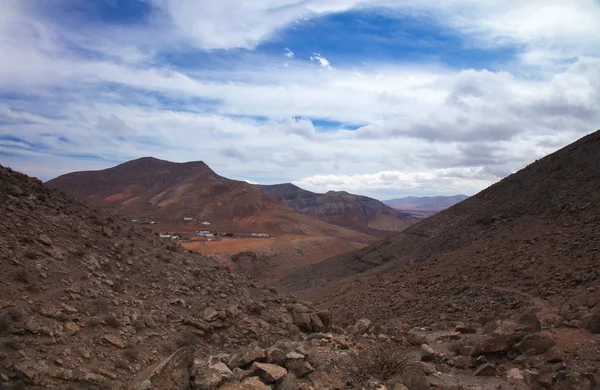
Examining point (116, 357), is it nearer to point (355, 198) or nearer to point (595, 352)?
point (595, 352)

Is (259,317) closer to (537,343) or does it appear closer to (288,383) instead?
(288,383)

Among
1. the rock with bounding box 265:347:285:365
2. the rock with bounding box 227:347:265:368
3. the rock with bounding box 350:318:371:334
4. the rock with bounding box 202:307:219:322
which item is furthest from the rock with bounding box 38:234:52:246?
the rock with bounding box 350:318:371:334

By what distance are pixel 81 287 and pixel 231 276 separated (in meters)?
5.47

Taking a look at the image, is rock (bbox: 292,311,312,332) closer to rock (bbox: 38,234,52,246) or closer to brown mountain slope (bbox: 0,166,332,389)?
brown mountain slope (bbox: 0,166,332,389)

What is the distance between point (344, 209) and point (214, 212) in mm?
47513

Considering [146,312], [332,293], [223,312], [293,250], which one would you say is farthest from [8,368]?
[293,250]

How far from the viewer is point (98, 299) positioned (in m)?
8.01

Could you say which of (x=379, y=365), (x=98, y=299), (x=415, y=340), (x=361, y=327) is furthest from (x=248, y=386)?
(x=361, y=327)

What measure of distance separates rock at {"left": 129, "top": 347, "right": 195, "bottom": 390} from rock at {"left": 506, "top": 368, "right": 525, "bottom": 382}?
5.03m

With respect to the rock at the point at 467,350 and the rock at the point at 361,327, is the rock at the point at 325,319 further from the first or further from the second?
the rock at the point at 467,350

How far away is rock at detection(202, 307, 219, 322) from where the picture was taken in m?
9.59

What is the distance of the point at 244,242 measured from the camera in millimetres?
53531

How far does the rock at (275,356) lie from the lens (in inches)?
274

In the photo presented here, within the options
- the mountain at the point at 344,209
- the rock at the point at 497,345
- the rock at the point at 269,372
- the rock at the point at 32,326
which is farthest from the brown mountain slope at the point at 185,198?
the rock at the point at 32,326
